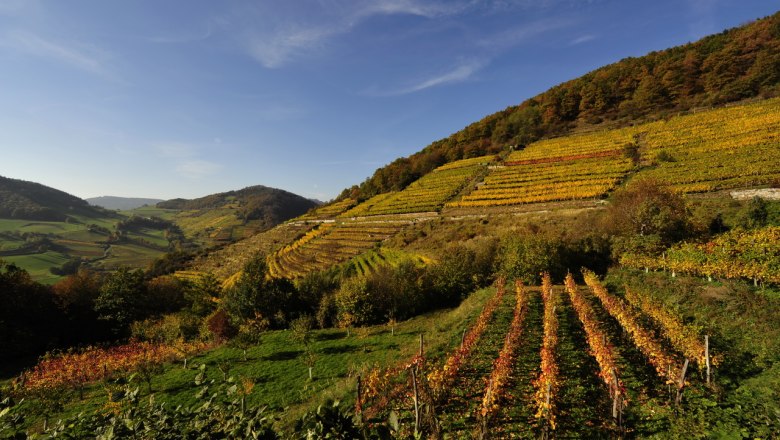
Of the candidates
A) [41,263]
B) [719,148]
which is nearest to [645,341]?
[719,148]

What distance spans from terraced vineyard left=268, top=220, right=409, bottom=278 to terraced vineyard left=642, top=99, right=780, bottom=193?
4243 cm

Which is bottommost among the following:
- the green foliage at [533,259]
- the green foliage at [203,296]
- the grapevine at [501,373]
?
the green foliage at [203,296]

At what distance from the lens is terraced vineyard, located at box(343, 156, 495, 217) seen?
2721 inches

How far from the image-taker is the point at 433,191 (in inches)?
3024

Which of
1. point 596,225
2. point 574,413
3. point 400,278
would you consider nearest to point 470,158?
point 596,225

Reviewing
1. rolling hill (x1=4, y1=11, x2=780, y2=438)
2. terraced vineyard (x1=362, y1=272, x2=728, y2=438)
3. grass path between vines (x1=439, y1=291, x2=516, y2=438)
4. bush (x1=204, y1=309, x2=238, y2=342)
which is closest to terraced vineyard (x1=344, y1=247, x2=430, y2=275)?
rolling hill (x1=4, y1=11, x2=780, y2=438)

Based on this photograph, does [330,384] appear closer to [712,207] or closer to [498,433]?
[498,433]

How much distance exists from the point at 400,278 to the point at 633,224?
979 inches

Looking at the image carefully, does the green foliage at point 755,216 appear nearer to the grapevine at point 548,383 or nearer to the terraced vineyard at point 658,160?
the terraced vineyard at point 658,160

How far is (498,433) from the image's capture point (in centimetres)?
1065

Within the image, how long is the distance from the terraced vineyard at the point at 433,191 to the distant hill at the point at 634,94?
467 inches

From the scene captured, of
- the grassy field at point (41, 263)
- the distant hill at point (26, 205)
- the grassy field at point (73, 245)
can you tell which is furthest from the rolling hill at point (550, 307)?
the distant hill at point (26, 205)

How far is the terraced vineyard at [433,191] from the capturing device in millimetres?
69125

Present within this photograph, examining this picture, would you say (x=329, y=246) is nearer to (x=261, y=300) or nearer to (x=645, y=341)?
(x=261, y=300)
